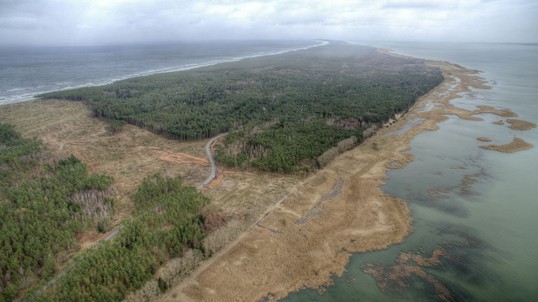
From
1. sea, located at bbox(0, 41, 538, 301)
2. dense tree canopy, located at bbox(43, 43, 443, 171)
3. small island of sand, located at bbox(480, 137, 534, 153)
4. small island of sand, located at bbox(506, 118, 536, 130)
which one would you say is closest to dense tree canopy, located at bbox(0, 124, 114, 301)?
dense tree canopy, located at bbox(43, 43, 443, 171)

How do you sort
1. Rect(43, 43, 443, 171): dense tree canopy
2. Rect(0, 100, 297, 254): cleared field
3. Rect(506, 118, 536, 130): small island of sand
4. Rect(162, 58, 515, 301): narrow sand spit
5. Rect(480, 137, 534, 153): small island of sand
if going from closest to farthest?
Rect(162, 58, 515, 301): narrow sand spit, Rect(0, 100, 297, 254): cleared field, Rect(43, 43, 443, 171): dense tree canopy, Rect(480, 137, 534, 153): small island of sand, Rect(506, 118, 536, 130): small island of sand

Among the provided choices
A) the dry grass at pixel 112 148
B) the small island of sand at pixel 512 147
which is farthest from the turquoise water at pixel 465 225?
the dry grass at pixel 112 148

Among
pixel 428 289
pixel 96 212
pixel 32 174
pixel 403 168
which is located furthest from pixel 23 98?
pixel 428 289

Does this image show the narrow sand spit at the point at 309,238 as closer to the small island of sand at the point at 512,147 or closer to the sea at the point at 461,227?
the sea at the point at 461,227

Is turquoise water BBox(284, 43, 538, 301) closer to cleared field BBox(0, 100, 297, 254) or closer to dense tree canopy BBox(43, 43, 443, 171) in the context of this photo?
cleared field BBox(0, 100, 297, 254)

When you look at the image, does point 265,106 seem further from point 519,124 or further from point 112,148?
point 519,124
